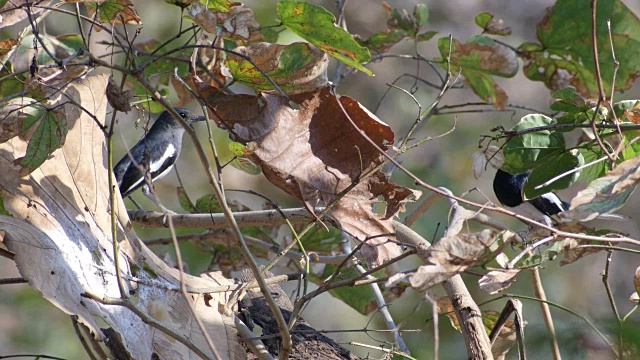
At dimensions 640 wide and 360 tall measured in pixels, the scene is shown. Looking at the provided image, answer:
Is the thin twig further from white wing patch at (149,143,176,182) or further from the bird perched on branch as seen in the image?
white wing patch at (149,143,176,182)

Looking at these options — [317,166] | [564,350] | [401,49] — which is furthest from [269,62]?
[401,49]

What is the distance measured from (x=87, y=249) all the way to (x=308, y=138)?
1.61 ft

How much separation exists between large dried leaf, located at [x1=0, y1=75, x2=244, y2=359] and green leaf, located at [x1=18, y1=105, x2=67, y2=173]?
0.09 ft

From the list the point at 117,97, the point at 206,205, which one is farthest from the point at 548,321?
the point at 206,205

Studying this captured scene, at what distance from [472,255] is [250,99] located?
0.53m

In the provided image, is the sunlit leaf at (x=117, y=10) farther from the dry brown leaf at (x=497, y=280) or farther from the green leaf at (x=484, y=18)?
the green leaf at (x=484, y=18)

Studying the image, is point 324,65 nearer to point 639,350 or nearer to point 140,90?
point 639,350

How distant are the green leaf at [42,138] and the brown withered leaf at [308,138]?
0.96 ft

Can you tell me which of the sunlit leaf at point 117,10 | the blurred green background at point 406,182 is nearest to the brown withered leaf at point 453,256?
the sunlit leaf at point 117,10

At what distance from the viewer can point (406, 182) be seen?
4410 millimetres

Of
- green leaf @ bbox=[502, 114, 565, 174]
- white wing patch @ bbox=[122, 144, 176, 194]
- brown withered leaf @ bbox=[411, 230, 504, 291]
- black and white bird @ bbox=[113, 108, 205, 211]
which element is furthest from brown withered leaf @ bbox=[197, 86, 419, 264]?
white wing patch @ bbox=[122, 144, 176, 194]

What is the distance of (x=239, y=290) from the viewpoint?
144 centimetres

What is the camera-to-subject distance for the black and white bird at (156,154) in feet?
11.8

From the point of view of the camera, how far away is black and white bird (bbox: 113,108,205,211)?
11.8 ft
